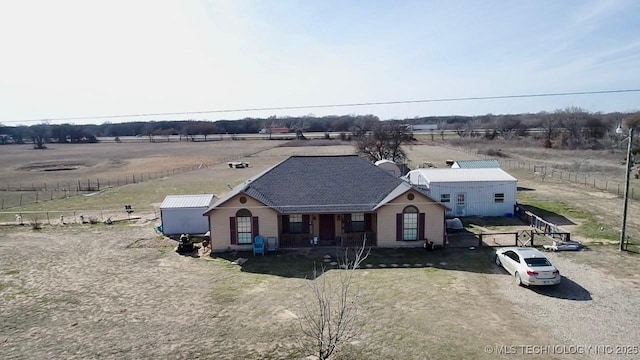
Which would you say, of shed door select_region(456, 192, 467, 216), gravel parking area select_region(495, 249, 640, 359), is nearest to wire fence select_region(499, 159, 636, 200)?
shed door select_region(456, 192, 467, 216)

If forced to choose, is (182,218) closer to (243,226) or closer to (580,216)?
(243,226)

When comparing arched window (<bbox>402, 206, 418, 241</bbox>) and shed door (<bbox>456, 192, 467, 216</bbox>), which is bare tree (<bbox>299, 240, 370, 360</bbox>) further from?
shed door (<bbox>456, 192, 467, 216</bbox>)

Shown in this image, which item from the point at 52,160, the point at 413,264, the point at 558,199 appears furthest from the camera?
the point at 52,160

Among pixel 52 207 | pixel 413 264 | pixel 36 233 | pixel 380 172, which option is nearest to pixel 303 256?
pixel 413 264

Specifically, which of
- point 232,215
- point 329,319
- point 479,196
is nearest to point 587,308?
point 329,319

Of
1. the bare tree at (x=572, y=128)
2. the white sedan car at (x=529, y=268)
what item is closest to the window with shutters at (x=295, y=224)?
the white sedan car at (x=529, y=268)

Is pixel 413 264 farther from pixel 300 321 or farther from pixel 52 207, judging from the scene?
pixel 52 207

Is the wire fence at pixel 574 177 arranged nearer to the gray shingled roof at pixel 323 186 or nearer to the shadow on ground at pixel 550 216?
the shadow on ground at pixel 550 216
